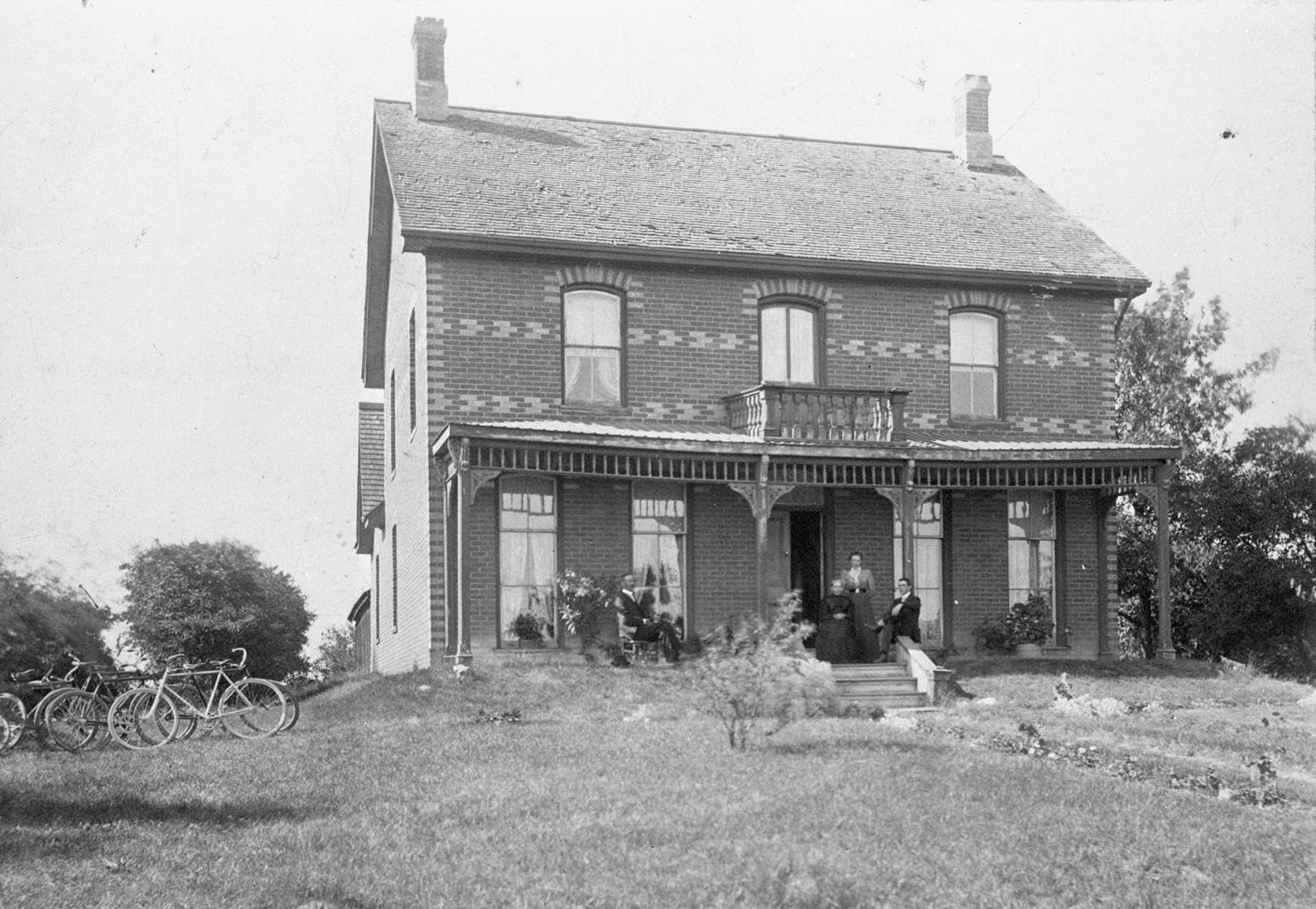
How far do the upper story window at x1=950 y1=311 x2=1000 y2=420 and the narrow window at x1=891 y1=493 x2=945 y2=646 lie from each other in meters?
1.60

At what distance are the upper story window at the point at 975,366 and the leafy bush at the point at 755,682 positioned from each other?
10848 mm

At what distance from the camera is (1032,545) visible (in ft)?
83.2

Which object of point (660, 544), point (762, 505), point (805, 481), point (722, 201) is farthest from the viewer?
point (722, 201)

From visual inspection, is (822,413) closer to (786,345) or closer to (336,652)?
(786,345)

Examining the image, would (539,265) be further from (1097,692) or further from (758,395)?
(1097,692)

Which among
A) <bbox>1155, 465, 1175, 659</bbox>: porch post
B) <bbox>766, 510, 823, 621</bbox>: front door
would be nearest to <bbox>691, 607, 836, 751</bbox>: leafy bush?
<bbox>766, 510, 823, 621</bbox>: front door

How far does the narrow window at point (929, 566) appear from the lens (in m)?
24.8

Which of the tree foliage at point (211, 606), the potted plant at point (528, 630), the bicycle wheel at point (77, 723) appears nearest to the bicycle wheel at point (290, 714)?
the bicycle wheel at point (77, 723)

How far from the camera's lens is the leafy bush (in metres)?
14.6

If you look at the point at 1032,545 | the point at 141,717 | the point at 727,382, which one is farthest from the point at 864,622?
the point at 141,717

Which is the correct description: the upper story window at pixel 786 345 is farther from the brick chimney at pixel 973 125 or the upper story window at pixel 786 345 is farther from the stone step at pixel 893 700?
the brick chimney at pixel 973 125

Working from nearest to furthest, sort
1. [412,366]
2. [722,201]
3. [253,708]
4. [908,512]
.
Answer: [253,708] < [908,512] < [722,201] < [412,366]

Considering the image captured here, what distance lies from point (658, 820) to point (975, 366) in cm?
1488

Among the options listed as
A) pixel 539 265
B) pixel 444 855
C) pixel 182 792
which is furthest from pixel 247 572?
pixel 444 855
